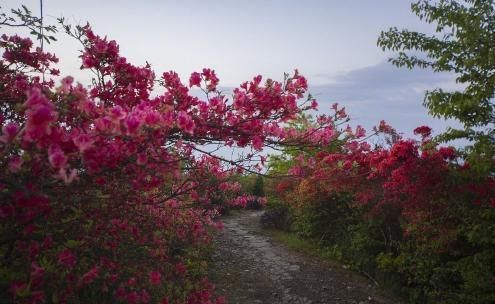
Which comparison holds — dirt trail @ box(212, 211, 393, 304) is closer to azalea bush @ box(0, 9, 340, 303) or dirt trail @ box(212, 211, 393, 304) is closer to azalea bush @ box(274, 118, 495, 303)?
azalea bush @ box(274, 118, 495, 303)

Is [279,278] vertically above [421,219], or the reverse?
[421,219]

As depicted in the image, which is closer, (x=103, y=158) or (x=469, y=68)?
(x=103, y=158)

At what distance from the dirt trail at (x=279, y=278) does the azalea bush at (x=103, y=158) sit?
92.6 inches

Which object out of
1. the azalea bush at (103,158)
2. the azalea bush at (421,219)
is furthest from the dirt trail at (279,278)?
the azalea bush at (103,158)

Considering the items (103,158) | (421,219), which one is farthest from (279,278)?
(103,158)

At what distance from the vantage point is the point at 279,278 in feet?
23.7

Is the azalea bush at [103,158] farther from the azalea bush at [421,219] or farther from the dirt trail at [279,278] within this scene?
the dirt trail at [279,278]

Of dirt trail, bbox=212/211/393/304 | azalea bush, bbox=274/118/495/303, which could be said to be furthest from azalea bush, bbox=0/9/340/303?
dirt trail, bbox=212/211/393/304

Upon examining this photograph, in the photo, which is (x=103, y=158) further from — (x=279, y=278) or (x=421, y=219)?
(x=279, y=278)

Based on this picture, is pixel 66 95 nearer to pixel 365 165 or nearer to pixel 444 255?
pixel 444 255

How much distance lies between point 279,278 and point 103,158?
235 inches

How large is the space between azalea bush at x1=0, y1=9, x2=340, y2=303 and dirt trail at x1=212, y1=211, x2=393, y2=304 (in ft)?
7.71

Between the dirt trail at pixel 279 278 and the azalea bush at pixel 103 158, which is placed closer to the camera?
the azalea bush at pixel 103 158

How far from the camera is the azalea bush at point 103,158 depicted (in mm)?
1808
